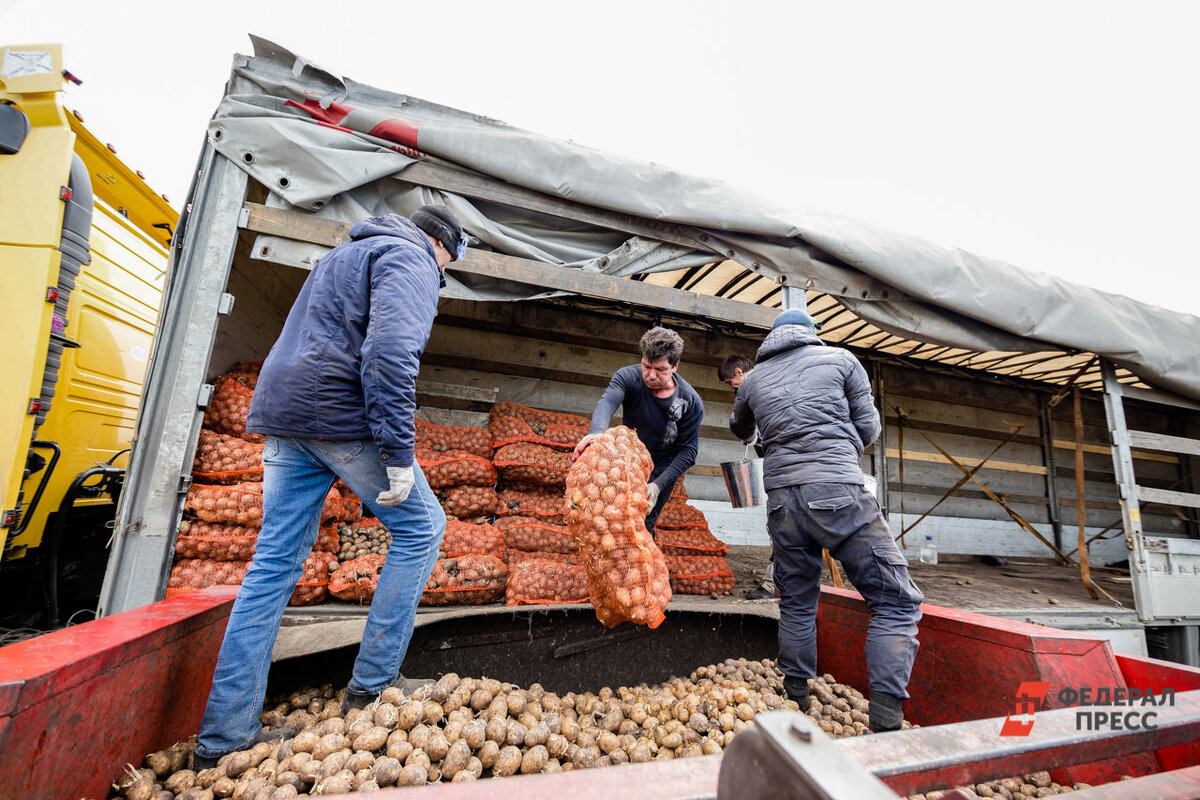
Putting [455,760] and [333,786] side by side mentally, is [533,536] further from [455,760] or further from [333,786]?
[333,786]

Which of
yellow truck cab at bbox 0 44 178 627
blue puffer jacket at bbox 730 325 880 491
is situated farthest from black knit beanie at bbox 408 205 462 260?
yellow truck cab at bbox 0 44 178 627

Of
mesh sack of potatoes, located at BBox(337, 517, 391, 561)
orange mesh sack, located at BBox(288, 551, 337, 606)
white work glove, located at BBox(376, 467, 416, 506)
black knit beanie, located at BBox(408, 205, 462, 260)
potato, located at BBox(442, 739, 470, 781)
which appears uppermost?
black knit beanie, located at BBox(408, 205, 462, 260)

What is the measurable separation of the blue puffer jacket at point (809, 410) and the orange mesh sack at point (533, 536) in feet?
6.61

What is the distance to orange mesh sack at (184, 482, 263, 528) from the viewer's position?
2.94 meters

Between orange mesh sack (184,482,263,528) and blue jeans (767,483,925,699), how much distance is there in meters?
3.23

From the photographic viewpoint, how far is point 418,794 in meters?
0.73

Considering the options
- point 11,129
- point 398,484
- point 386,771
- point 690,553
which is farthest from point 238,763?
point 11,129

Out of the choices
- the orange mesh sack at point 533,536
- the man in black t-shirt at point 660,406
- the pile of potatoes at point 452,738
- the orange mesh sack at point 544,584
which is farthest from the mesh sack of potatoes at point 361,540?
the man in black t-shirt at point 660,406

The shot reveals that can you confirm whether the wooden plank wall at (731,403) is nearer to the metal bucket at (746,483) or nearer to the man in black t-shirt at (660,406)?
the man in black t-shirt at (660,406)

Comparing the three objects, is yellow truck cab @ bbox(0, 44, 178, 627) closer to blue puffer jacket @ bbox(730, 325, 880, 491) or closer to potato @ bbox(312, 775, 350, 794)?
potato @ bbox(312, 775, 350, 794)

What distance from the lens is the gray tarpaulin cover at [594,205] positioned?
121 inches

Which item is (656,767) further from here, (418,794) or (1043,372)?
(1043,372)

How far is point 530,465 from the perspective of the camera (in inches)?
169

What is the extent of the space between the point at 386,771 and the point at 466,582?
1.68 meters
